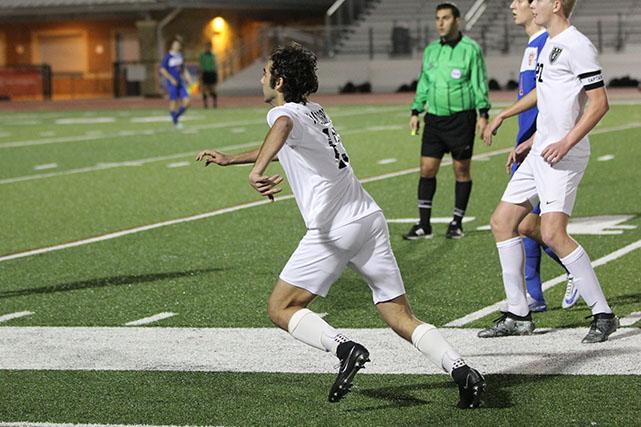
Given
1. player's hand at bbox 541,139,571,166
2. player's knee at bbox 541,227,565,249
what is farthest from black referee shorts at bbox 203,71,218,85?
player's hand at bbox 541,139,571,166

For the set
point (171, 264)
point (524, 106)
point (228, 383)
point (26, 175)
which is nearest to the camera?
point (228, 383)

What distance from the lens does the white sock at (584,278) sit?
730 cm

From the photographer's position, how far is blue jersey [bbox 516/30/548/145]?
825 cm

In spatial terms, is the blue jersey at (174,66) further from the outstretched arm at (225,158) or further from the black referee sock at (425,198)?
the outstretched arm at (225,158)

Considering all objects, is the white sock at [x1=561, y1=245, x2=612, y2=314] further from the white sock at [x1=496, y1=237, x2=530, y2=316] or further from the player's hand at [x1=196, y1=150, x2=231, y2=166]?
the player's hand at [x1=196, y1=150, x2=231, y2=166]

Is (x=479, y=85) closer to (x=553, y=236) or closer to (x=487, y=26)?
(x=553, y=236)

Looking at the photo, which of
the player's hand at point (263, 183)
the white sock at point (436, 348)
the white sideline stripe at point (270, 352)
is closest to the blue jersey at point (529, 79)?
the white sideline stripe at point (270, 352)

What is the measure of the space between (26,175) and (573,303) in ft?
38.1

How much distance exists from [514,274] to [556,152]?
2.57 ft

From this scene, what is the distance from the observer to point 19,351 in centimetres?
749

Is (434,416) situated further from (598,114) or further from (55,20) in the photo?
(55,20)

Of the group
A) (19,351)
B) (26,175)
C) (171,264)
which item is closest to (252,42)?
(26,175)

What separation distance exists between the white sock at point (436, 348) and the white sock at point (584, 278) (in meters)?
1.53

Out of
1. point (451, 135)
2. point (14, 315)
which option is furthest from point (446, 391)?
point (451, 135)
